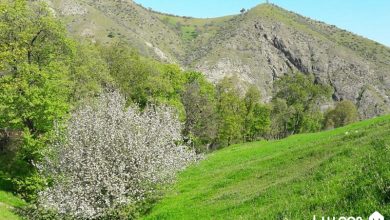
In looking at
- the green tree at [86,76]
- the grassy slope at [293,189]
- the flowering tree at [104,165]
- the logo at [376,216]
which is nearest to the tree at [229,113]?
the green tree at [86,76]

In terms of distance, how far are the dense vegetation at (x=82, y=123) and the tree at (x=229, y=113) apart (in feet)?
11.9

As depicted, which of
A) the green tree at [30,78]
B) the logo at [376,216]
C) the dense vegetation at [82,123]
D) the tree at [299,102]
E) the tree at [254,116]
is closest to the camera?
the logo at [376,216]

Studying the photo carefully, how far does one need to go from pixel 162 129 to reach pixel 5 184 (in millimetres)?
18332

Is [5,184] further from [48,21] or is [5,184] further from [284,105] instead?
[284,105]

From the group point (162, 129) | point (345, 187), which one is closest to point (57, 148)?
point (162, 129)

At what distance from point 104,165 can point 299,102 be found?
278 feet

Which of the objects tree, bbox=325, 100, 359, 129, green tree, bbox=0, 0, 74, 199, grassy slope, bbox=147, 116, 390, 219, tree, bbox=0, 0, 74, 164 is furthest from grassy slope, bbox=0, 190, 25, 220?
tree, bbox=325, 100, 359, 129

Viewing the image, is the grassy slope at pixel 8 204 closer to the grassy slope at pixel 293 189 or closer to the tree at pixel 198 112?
the grassy slope at pixel 293 189

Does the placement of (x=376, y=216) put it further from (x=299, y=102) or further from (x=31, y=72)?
(x=299, y=102)

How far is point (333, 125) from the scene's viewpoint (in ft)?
411

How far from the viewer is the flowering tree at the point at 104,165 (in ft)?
79.2

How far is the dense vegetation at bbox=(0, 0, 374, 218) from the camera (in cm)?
→ 2486

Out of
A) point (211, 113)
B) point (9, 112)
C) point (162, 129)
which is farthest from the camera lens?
point (211, 113)

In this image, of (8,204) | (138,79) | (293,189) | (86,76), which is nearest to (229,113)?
(138,79)
